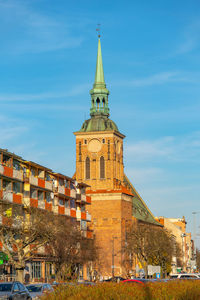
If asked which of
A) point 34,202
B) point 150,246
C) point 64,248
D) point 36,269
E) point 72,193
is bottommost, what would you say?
point 36,269

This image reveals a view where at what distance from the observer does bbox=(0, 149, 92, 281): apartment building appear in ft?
262

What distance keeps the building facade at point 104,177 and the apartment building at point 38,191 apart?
32660mm

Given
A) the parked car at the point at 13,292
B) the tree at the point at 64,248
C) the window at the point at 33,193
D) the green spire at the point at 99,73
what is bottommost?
the parked car at the point at 13,292

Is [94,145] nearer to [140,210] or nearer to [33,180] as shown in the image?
[140,210]

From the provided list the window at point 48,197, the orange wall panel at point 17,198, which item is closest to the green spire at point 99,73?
the window at point 48,197

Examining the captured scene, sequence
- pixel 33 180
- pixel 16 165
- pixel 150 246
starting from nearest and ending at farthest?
pixel 16 165 < pixel 33 180 < pixel 150 246

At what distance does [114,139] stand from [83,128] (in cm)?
848

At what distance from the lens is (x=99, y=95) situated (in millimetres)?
159500

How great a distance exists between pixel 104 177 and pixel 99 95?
19.9 metres

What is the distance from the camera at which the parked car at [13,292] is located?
35.9 meters

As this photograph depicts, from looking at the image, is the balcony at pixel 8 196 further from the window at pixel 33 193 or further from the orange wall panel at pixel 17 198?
the window at pixel 33 193

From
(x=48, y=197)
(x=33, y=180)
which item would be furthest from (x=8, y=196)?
(x=48, y=197)

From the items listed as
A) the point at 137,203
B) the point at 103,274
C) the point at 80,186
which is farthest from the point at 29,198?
the point at 137,203

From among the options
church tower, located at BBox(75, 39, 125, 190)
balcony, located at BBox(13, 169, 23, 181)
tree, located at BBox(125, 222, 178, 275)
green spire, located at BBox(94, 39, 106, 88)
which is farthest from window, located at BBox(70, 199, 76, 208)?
green spire, located at BBox(94, 39, 106, 88)
